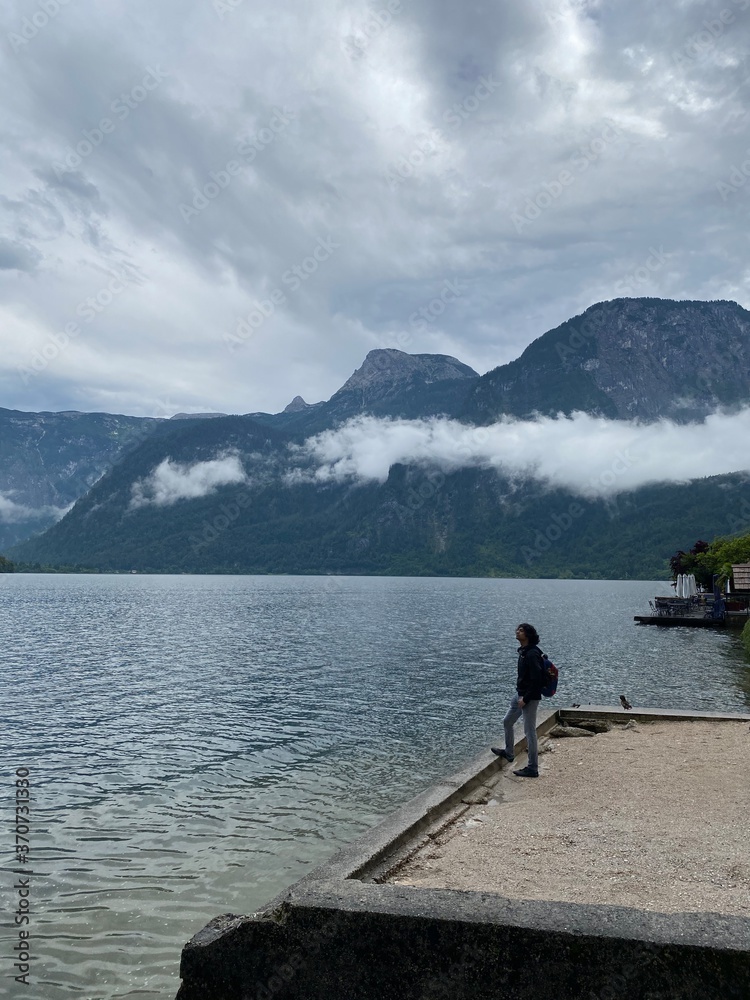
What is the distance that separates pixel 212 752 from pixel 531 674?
11.1 m

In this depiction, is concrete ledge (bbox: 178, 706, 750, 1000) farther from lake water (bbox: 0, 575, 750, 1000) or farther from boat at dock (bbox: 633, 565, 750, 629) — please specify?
boat at dock (bbox: 633, 565, 750, 629)

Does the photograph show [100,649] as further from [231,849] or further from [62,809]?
[231,849]

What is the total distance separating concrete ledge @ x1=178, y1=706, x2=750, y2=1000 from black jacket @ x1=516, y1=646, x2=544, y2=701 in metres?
6.85

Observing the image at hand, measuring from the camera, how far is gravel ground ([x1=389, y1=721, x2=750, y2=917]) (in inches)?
288

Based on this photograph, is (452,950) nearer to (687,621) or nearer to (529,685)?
(529,685)

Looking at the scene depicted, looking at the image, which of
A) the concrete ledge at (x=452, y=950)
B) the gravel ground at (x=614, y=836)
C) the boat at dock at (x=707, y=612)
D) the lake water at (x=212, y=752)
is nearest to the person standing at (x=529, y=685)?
the gravel ground at (x=614, y=836)

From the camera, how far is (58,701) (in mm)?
28375

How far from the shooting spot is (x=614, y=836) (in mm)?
9234

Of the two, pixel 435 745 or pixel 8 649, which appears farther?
pixel 8 649

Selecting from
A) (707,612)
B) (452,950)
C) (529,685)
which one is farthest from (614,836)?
(707,612)

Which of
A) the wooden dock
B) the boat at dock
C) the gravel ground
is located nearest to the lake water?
the gravel ground

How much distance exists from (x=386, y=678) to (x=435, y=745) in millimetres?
14927

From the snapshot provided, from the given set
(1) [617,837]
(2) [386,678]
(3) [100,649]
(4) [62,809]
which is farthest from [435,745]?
(3) [100,649]

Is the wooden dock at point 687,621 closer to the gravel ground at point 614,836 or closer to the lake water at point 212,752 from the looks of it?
the lake water at point 212,752
